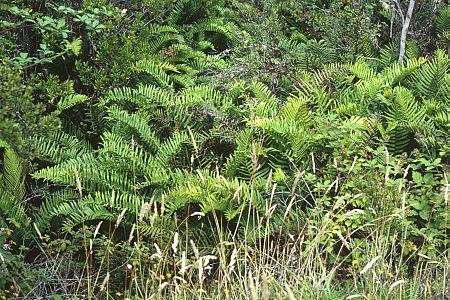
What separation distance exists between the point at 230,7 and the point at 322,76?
2.97 metres

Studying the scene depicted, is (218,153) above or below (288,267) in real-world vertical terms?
above

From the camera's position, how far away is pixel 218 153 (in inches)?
208

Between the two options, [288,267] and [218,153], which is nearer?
[288,267]

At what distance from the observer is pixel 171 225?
4.48 metres

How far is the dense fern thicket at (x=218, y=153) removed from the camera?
3717mm

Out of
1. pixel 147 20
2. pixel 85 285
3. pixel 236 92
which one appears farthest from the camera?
pixel 147 20

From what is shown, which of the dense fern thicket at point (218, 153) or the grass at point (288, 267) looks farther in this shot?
the dense fern thicket at point (218, 153)

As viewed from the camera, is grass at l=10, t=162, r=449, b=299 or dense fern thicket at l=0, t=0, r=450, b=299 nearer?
grass at l=10, t=162, r=449, b=299

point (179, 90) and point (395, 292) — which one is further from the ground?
point (179, 90)

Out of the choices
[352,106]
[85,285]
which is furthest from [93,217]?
[352,106]

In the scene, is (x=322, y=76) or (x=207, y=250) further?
(x=322, y=76)

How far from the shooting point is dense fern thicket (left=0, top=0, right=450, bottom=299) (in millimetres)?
3717

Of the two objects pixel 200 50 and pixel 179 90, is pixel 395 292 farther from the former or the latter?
pixel 200 50

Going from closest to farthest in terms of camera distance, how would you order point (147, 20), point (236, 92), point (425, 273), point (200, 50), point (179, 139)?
point (425, 273)
point (179, 139)
point (236, 92)
point (147, 20)
point (200, 50)
